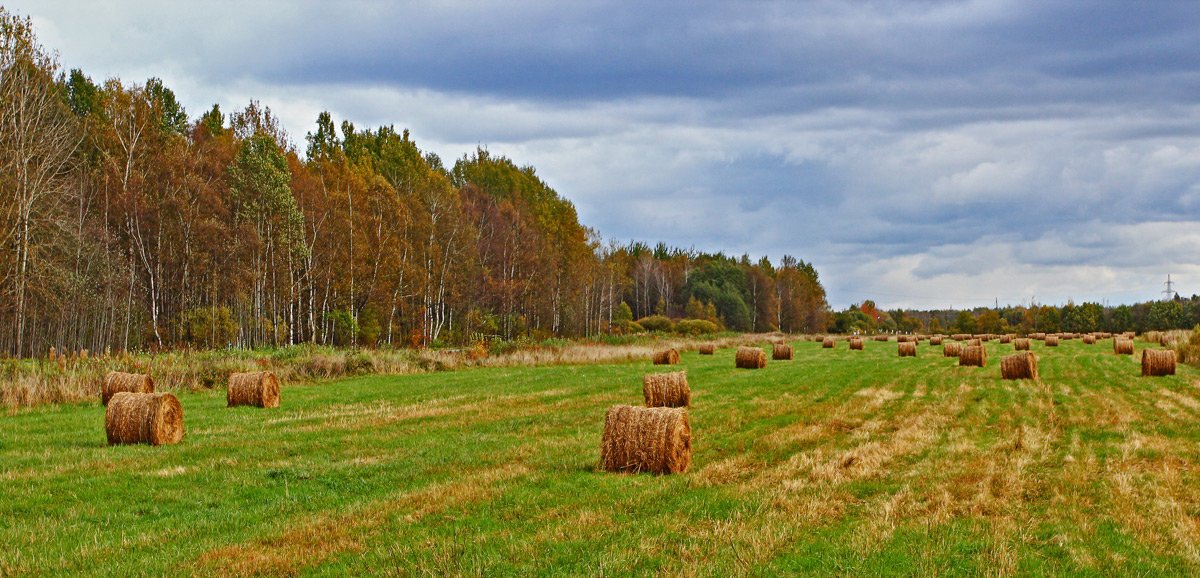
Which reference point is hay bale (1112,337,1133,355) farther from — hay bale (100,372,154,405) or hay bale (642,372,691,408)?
hay bale (100,372,154,405)

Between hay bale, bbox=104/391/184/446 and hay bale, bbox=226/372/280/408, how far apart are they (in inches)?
209

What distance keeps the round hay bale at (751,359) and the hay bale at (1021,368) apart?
9550 millimetres

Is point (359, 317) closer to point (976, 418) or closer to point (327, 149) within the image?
point (327, 149)

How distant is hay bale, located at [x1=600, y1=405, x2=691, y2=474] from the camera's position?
10.6m

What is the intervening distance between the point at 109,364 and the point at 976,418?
24679 millimetres

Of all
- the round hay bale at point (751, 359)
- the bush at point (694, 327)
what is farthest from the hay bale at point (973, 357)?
the bush at point (694, 327)

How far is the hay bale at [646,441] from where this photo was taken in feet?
34.9

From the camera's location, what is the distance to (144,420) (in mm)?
13516

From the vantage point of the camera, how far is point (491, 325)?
62.6 metres

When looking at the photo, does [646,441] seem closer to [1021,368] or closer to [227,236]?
[1021,368]

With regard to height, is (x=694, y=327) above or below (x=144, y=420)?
above

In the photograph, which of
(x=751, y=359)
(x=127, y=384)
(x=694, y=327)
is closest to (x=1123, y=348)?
(x=751, y=359)

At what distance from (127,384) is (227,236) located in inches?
1168

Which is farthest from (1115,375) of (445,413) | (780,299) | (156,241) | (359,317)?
(780,299)
